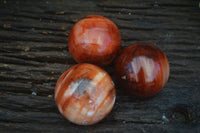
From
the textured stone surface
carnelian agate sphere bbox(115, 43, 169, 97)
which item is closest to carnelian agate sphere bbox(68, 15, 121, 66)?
carnelian agate sphere bbox(115, 43, 169, 97)

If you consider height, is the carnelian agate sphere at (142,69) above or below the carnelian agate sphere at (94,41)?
below

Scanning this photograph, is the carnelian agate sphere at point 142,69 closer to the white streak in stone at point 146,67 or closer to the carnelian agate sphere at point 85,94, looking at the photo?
the white streak in stone at point 146,67

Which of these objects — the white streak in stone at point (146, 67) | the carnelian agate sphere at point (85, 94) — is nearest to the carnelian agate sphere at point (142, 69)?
the white streak in stone at point (146, 67)

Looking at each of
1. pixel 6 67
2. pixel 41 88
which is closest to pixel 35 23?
pixel 6 67

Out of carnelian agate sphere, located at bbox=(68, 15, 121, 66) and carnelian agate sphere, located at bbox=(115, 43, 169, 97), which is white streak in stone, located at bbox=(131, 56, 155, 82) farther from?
carnelian agate sphere, located at bbox=(68, 15, 121, 66)

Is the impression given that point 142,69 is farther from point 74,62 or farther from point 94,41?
point 74,62

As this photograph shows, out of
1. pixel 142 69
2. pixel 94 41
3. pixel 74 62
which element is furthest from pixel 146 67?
pixel 74 62
